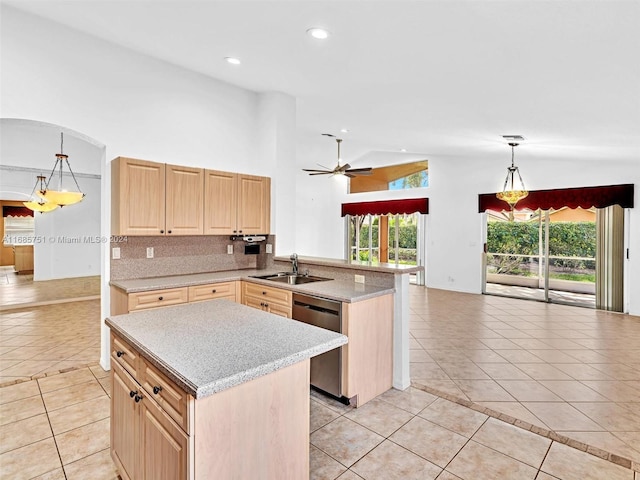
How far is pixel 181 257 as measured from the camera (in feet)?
13.3

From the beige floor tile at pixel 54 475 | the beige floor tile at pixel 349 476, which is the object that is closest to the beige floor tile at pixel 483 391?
the beige floor tile at pixel 349 476

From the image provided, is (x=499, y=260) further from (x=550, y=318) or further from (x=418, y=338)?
(x=418, y=338)

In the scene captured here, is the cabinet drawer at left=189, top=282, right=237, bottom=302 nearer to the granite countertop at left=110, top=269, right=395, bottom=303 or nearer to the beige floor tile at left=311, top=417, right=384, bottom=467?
the granite countertop at left=110, top=269, right=395, bottom=303

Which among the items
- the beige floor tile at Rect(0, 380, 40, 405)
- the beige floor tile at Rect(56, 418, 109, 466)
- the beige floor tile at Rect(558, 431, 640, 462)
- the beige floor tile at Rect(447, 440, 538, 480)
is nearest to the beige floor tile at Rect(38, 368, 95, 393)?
the beige floor tile at Rect(0, 380, 40, 405)

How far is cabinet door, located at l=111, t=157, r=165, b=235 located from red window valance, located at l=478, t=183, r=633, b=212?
651 cm

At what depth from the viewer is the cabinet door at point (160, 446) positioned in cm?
125

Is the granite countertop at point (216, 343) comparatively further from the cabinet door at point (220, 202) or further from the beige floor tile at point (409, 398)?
the cabinet door at point (220, 202)

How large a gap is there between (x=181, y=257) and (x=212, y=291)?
750 millimetres

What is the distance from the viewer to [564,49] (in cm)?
230

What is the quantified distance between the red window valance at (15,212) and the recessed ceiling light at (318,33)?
11.3 m

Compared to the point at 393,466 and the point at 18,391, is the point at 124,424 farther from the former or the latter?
the point at 18,391

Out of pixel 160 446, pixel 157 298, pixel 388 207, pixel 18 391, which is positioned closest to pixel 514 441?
pixel 160 446

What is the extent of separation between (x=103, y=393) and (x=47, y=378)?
0.78 meters

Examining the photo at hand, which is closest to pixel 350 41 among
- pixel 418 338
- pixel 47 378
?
pixel 418 338
